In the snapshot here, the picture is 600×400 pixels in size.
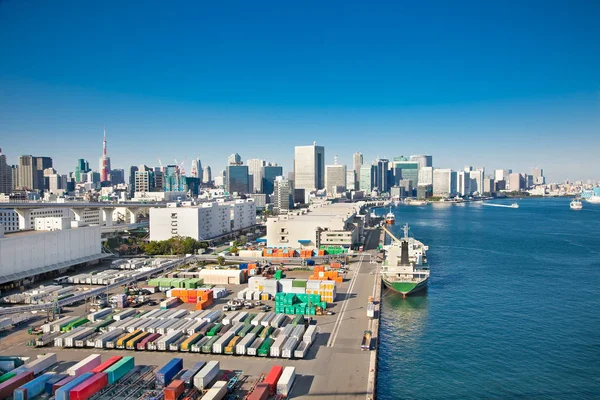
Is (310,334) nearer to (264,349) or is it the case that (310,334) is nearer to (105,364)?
(264,349)

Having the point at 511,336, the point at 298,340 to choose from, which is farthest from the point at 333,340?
the point at 511,336

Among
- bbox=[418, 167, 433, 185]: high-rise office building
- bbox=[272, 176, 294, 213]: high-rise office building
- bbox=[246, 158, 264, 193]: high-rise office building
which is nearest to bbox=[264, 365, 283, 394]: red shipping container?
bbox=[272, 176, 294, 213]: high-rise office building

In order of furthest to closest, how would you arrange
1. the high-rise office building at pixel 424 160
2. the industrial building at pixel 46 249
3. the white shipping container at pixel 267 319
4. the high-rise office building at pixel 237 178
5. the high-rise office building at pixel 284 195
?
the high-rise office building at pixel 424 160 → the high-rise office building at pixel 237 178 → the high-rise office building at pixel 284 195 → the industrial building at pixel 46 249 → the white shipping container at pixel 267 319

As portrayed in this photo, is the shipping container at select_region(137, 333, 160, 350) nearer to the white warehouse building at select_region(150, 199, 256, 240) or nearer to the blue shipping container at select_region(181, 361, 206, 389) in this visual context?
the blue shipping container at select_region(181, 361, 206, 389)

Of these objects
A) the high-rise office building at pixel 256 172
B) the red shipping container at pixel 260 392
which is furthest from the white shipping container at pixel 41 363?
the high-rise office building at pixel 256 172

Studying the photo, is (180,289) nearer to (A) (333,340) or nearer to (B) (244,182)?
(A) (333,340)

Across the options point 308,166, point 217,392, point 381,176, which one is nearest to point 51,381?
point 217,392

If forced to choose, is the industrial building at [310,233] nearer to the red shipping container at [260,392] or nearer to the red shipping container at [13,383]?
the red shipping container at [260,392]
